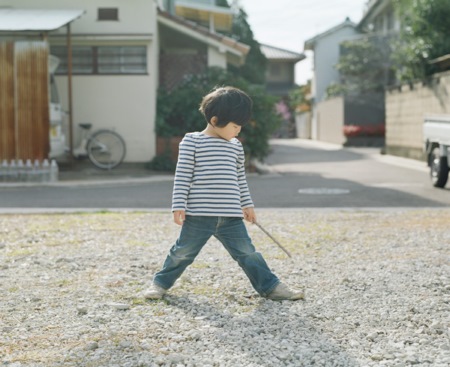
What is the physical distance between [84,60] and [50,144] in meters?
3.13

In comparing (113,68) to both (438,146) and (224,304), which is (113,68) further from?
(224,304)

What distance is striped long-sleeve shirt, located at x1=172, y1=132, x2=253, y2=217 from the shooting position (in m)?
4.64

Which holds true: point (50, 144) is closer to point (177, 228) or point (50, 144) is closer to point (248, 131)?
point (248, 131)

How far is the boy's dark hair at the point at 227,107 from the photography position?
4.52 meters

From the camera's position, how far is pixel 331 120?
128 feet

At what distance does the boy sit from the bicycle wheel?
12.9 metres

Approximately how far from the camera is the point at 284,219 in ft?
30.1

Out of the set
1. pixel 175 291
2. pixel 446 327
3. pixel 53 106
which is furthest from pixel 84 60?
pixel 446 327

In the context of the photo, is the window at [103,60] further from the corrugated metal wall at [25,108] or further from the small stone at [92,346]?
the small stone at [92,346]

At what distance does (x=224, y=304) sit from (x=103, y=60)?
1405cm

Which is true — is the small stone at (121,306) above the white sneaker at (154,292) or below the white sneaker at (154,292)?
below

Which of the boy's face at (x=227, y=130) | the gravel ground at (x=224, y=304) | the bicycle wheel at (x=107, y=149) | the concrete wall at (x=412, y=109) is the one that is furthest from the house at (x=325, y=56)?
the boy's face at (x=227, y=130)

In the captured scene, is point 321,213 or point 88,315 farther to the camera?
point 321,213

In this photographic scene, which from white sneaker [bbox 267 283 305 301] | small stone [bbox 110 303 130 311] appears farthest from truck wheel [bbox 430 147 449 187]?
small stone [bbox 110 303 130 311]
